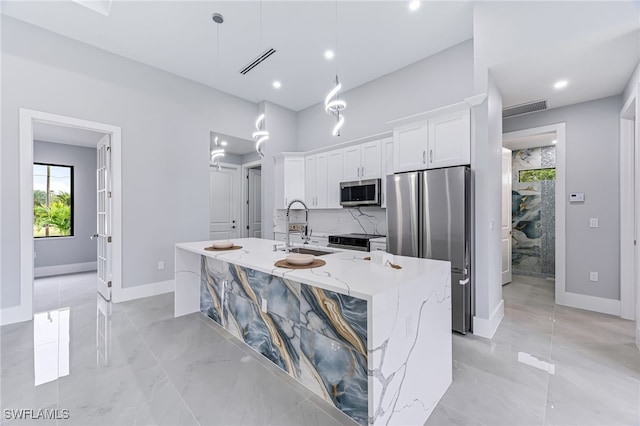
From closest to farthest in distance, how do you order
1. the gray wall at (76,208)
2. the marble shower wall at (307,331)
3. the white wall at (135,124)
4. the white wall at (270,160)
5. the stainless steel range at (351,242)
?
the marble shower wall at (307,331) → the white wall at (135,124) → the stainless steel range at (351,242) → the white wall at (270,160) → the gray wall at (76,208)

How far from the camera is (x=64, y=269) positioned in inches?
219

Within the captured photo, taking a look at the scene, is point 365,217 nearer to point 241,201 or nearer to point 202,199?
point 202,199

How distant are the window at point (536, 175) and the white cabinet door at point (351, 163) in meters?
3.69

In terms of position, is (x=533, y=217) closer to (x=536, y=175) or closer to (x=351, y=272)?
(x=536, y=175)

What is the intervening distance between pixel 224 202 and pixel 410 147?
4.51 meters

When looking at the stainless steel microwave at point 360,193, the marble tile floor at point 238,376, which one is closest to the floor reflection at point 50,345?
the marble tile floor at point 238,376

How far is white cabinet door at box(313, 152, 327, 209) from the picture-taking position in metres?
4.75

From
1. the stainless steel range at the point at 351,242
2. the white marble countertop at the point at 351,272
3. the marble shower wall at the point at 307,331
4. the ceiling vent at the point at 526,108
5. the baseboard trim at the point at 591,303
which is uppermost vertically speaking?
the ceiling vent at the point at 526,108

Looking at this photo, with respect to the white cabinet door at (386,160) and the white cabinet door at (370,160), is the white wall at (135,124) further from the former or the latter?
the white cabinet door at (386,160)

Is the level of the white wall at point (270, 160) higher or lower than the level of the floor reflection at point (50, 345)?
higher

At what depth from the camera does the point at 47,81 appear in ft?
10.6

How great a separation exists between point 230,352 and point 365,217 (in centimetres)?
288

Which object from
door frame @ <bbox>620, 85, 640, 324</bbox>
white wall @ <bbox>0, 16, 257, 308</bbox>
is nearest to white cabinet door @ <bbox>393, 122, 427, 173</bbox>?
→ door frame @ <bbox>620, 85, 640, 324</bbox>

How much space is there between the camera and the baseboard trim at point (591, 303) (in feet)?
10.7
